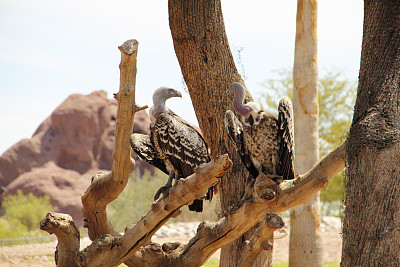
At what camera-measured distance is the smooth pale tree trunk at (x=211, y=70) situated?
4.86m

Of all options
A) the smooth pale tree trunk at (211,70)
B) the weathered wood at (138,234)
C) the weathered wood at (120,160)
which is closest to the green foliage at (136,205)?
the smooth pale tree trunk at (211,70)

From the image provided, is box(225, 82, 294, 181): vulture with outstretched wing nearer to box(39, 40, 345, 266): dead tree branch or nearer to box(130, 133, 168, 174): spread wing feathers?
box(39, 40, 345, 266): dead tree branch

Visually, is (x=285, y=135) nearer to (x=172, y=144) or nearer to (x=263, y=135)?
(x=263, y=135)

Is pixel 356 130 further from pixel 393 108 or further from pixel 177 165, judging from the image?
pixel 177 165

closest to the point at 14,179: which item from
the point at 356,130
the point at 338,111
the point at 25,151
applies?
the point at 25,151

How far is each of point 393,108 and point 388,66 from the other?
1.23 ft

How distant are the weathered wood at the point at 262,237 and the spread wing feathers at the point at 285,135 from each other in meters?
0.63

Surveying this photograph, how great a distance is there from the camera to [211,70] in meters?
4.89

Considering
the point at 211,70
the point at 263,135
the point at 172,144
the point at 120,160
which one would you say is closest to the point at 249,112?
the point at 263,135

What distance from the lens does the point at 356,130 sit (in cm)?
348

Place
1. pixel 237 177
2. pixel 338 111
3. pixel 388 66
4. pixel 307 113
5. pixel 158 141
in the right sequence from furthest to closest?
pixel 338 111 → pixel 307 113 → pixel 237 177 → pixel 158 141 → pixel 388 66

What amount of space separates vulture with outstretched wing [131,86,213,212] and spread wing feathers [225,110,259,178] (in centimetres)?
54

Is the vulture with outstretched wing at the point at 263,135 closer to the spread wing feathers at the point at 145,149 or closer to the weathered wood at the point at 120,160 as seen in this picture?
the weathered wood at the point at 120,160

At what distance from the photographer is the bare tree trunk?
3191mm
